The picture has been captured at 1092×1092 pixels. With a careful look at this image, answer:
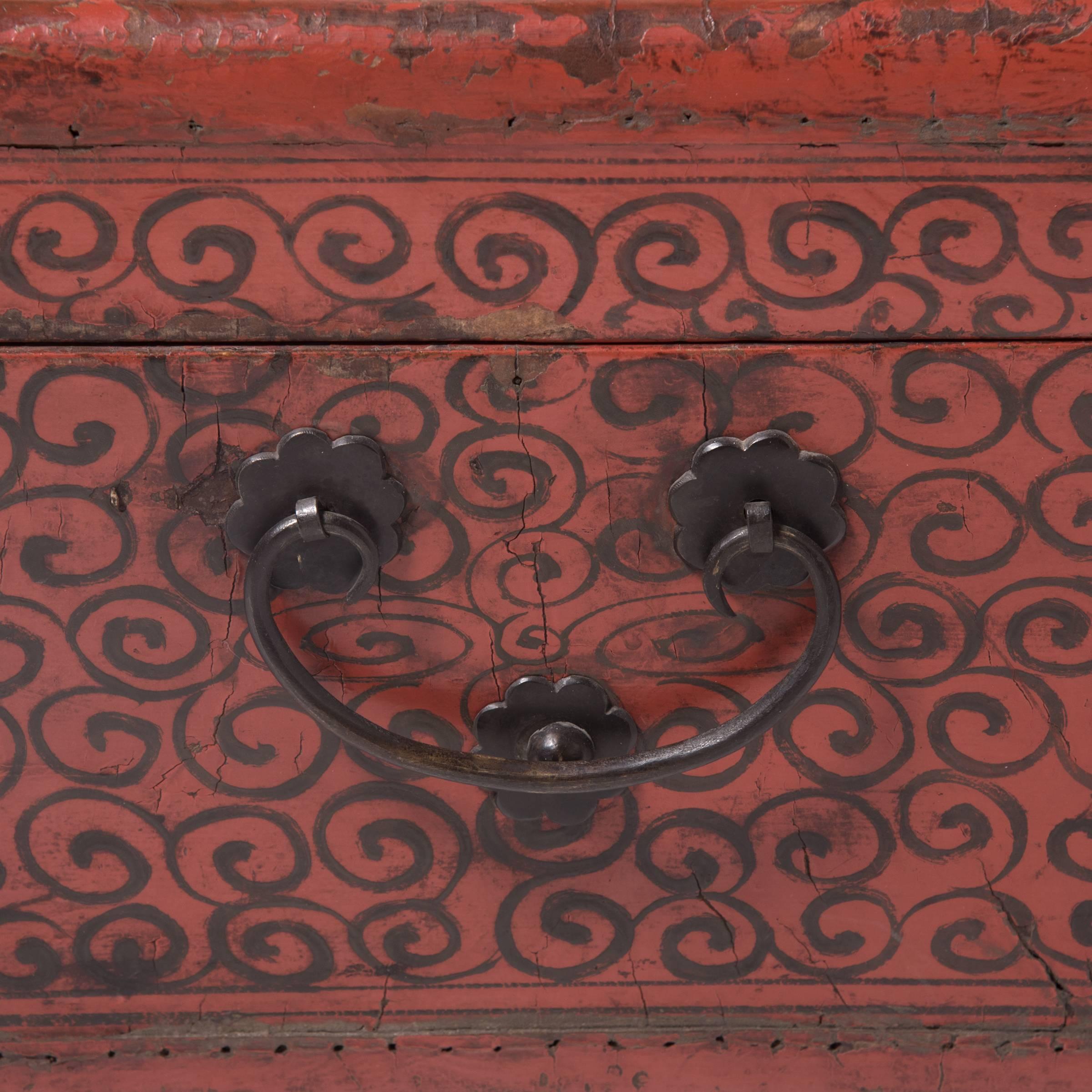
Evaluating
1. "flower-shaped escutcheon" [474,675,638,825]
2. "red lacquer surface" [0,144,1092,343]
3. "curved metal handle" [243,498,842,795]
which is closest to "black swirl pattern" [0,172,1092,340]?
"red lacquer surface" [0,144,1092,343]

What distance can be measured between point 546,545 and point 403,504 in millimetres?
94

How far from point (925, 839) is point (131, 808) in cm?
57

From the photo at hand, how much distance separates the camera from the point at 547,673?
2.11 feet

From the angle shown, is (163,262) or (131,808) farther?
(131,808)

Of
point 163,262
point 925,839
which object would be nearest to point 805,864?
point 925,839

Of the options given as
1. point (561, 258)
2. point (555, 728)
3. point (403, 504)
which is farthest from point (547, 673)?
point (561, 258)

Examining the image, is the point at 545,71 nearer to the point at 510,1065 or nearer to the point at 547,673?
the point at 547,673

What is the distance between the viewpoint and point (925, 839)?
68cm

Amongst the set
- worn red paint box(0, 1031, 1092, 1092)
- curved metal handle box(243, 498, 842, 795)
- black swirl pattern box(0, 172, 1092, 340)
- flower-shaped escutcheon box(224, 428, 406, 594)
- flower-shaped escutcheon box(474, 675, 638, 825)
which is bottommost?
worn red paint box(0, 1031, 1092, 1092)

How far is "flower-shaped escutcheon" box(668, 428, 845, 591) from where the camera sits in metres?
0.56

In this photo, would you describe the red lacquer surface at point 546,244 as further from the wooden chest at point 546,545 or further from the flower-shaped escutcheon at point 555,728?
the flower-shaped escutcheon at point 555,728

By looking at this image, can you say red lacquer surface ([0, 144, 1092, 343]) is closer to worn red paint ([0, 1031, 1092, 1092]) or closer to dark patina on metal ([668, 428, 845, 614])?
dark patina on metal ([668, 428, 845, 614])

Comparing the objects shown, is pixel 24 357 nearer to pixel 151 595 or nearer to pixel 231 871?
pixel 151 595

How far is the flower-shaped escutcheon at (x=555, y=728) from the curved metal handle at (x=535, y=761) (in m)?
0.05
